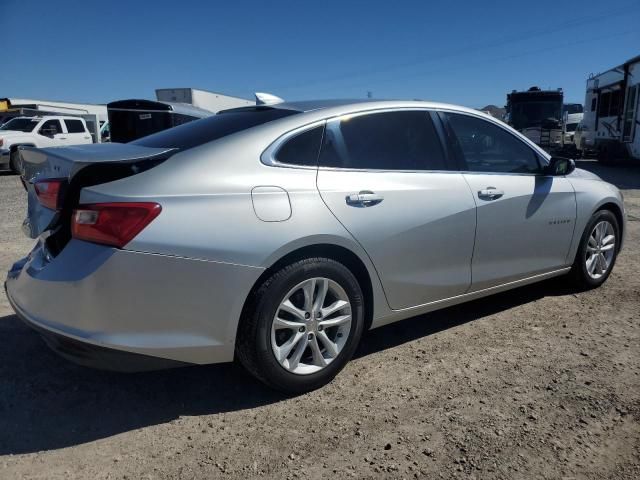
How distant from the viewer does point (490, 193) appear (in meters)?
3.66

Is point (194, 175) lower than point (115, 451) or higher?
higher

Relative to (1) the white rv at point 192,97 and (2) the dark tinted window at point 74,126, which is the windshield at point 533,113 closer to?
(1) the white rv at point 192,97

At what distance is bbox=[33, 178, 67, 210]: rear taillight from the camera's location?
103 inches

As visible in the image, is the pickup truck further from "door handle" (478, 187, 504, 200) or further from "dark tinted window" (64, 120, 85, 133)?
"door handle" (478, 187, 504, 200)

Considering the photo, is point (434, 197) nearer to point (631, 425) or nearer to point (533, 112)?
point (631, 425)

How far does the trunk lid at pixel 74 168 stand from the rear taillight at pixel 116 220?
7.4 inches

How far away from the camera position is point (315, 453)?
2469 millimetres

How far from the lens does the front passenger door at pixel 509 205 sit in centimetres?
366

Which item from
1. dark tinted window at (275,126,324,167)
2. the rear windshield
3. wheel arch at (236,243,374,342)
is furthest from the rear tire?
the rear windshield

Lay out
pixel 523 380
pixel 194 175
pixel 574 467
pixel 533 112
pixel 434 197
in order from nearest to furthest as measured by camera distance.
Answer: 1. pixel 574 467
2. pixel 194 175
3. pixel 523 380
4. pixel 434 197
5. pixel 533 112

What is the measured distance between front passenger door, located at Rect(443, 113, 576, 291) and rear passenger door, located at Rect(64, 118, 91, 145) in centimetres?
1738

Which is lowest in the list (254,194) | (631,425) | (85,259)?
(631,425)

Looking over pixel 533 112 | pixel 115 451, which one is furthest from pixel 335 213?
pixel 533 112

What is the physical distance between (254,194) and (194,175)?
30cm
